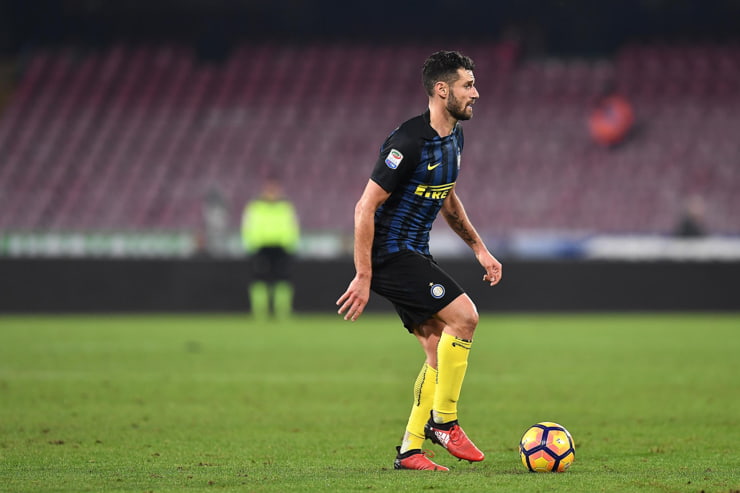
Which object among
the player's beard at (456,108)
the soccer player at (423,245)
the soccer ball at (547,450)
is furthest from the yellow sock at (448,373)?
the player's beard at (456,108)

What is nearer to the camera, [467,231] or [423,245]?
[423,245]

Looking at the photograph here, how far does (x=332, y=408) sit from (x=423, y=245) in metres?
2.81

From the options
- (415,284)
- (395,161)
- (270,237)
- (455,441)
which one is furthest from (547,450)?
(270,237)

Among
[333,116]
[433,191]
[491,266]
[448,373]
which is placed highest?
[333,116]

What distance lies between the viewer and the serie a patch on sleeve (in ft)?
17.4

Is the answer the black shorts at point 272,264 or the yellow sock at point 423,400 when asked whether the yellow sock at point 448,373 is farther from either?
the black shorts at point 272,264

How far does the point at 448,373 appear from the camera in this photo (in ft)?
18.1

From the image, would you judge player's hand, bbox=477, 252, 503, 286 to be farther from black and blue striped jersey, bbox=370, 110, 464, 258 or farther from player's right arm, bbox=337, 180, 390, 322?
player's right arm, bbox=337, 180, 390, 322

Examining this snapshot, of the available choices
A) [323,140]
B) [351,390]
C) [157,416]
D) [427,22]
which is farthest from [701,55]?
[157,416]

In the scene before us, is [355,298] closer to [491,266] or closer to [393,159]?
[393,159]

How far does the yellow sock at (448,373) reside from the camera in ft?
18.0

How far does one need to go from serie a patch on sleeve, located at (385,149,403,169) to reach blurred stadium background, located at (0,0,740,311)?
53.7ft

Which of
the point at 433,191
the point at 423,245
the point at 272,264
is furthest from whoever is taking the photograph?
the point at 272,264

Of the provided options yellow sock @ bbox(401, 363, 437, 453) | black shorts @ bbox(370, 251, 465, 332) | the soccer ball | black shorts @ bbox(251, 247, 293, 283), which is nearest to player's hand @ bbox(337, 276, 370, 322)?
black shorts @ bbox(370, 251, 465, 332)
